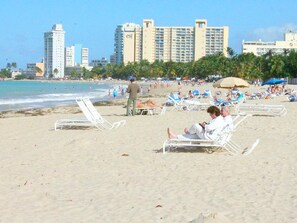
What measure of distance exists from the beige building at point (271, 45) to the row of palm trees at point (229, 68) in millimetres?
25476

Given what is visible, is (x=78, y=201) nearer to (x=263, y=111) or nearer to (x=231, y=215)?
(x=231, y=215)

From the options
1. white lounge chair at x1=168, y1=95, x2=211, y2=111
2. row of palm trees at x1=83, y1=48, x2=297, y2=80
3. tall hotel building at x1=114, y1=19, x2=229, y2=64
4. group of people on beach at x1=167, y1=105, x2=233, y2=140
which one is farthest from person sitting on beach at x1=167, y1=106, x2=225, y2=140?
tall hotel building at x1=114, y1=19, x2=229, y2=64

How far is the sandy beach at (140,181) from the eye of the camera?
529 centimetres

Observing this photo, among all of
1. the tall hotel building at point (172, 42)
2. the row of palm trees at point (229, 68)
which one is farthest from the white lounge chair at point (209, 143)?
the tall hotel building at point (172, 42)

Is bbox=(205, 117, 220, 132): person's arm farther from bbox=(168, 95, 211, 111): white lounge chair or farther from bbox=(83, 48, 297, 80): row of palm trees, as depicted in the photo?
bbox=(83, 48, 297, 80): row of palm trees

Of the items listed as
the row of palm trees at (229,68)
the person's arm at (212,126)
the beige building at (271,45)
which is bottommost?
the person's arm at (212,126)

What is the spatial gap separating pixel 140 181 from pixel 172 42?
17633 centimetres

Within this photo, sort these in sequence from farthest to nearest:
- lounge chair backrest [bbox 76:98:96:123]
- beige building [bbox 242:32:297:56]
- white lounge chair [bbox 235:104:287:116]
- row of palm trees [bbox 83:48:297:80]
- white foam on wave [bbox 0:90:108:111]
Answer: beige building [bbox 242:32:297:56]
row of palm trees [bbox 83:48:297:80]
white foam on wave [bbox 0:90:108:111]
white lounge chair [bbox 235:104:287:116]
lounge chair backrest [bbox 76:98:96:123]

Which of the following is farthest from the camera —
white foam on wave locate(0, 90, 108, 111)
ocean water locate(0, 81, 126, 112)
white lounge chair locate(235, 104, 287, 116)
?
ocean water locate(0, 81, 126, 112)

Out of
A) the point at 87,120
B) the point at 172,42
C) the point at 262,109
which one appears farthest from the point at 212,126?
the point at 172,42

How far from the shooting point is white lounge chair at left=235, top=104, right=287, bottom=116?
15587 millimetres

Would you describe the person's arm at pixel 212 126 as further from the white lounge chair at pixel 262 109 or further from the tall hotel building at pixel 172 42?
the tall hotel building at pixel 172 42

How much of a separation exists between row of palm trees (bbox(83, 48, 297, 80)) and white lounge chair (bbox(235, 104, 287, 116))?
210 ft

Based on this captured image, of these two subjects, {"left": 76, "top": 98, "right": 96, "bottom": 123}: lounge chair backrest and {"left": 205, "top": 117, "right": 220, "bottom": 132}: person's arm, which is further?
{"left": 76, "top": 98, "right": 96, "bottom": 123}: lounge chair backrest
